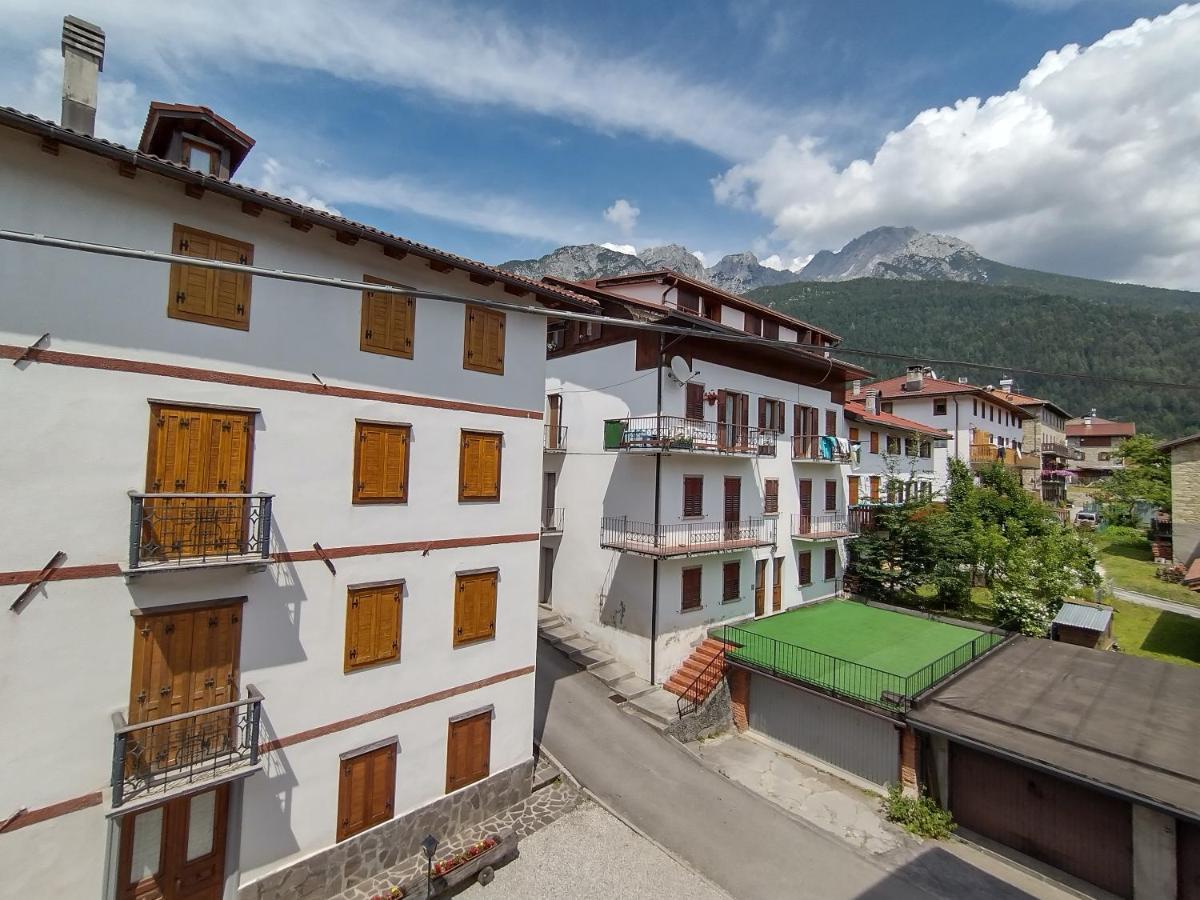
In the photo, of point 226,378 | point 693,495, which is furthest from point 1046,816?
point 226,378

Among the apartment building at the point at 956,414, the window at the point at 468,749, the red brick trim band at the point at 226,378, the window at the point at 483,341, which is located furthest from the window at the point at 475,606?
the apartment building at the point at 956,414

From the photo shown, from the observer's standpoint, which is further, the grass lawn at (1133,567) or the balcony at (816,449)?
the grass lawn at (1133,567)

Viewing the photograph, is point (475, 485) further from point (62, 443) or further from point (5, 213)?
point (5, 213)

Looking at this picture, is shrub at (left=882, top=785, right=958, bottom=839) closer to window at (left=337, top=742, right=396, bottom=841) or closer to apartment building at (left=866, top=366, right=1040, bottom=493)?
window at (left=337, top=742, right=396, bottom=841)

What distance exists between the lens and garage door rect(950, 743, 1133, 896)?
39.4ft

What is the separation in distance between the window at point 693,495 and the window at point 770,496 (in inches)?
164

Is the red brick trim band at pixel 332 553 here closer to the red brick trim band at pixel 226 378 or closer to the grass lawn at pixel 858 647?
the red brick trim band at pixel 226 378

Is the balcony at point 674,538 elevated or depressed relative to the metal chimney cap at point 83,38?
depressed

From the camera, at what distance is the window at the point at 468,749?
40.2ft

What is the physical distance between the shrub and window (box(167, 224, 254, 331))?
61.1 ft

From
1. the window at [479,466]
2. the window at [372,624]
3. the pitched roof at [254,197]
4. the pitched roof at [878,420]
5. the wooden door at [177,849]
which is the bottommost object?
the wooden door at [177,849]

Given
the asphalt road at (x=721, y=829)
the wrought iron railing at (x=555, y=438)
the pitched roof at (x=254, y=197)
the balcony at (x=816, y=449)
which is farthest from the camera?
the balcony at (x=816, y=449)

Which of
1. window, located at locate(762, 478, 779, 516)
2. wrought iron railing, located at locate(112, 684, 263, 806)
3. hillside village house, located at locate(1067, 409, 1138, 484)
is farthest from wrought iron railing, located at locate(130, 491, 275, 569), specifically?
hillside village house, located at locate(1067, 409, 1138, 484)

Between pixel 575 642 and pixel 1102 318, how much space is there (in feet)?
421
